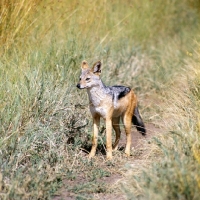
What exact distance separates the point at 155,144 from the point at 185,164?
140cm

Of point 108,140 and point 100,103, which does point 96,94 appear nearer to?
point 100,103

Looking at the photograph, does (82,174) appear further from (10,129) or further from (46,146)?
(10,129)

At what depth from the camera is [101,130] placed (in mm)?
8609

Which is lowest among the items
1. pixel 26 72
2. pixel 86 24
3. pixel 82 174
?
pixel 82 174

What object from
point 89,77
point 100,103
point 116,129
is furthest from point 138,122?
point 89,77

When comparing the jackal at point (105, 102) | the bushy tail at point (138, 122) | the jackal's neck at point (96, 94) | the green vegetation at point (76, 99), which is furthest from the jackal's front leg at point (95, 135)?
the bushy tail at point (138, 122)

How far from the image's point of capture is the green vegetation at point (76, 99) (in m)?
6.18

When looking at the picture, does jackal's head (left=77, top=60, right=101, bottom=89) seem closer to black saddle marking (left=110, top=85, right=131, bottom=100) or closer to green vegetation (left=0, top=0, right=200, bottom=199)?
black saddle marking (left=110, top=85, right=131, bottom=100)

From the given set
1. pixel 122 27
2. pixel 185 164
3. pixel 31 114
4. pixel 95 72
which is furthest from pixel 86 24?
pixel 185 164

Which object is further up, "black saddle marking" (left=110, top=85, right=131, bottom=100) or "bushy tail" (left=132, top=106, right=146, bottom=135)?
"black saddle marking" (left=110, top=85, right=131, bottom=100)

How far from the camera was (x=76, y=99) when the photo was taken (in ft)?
29.3

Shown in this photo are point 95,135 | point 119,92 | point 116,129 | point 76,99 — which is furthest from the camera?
point 76,99

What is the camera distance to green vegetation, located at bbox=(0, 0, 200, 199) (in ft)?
20.3

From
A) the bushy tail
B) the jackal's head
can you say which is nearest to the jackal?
the jackal's head
